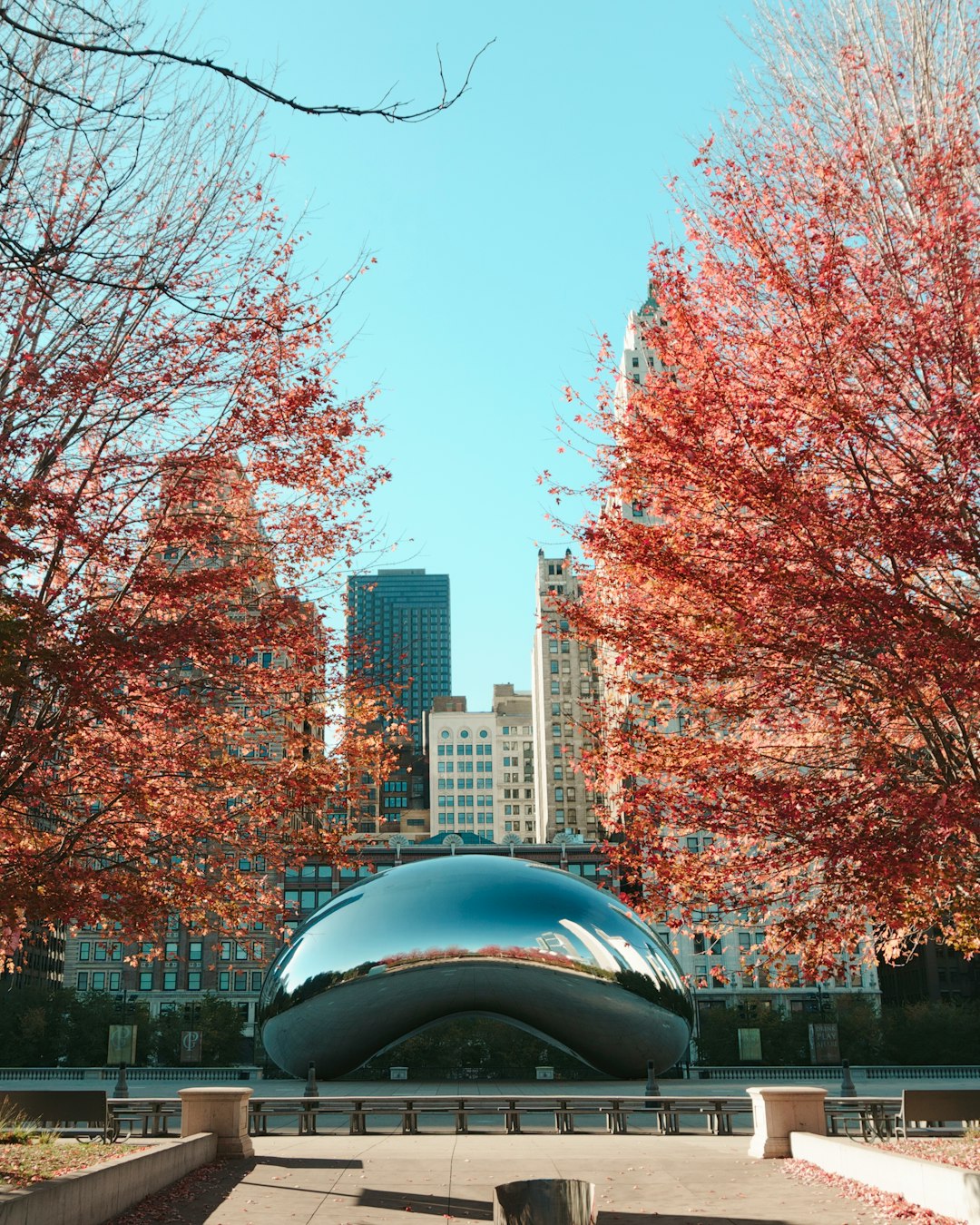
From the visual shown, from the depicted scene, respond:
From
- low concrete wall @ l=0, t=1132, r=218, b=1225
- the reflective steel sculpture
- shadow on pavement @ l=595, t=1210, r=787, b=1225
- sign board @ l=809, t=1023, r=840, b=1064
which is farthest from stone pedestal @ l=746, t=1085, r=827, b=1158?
sign board @ l=809, t=1023, r=840, b=1064

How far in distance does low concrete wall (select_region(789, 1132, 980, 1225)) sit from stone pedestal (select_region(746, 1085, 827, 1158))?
112 cm

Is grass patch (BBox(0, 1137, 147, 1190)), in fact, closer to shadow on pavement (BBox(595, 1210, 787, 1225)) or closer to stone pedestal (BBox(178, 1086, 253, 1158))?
stone pedestal (BBox(178, 1086, 253, 1158))

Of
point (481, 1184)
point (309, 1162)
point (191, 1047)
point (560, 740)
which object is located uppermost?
point (560, 740)

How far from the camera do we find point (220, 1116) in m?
15.3

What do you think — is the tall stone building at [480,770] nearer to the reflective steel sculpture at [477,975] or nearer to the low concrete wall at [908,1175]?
the reflective steel sculpture at [477,975]

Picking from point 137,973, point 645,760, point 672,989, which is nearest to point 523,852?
point 137,973

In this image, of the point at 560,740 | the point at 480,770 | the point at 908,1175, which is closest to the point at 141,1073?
the point at 908,1175

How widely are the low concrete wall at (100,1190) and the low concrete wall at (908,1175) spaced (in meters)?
6.88

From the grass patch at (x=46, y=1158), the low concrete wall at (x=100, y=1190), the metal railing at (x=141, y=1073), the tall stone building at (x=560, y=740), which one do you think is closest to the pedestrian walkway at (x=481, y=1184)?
the low concrete wall at (x=100, y=1190)

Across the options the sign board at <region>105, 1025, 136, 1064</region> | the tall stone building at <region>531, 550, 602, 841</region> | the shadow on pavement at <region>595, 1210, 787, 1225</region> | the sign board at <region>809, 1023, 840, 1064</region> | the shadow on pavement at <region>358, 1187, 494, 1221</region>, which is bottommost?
the sign board at <region>809, 1023, 840, 1064</region>

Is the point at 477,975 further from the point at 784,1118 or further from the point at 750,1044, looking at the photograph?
the point at 750,1044

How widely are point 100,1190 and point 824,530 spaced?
8946 mm

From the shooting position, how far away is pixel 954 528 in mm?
11414

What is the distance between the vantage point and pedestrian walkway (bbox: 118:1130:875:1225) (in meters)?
10.8
